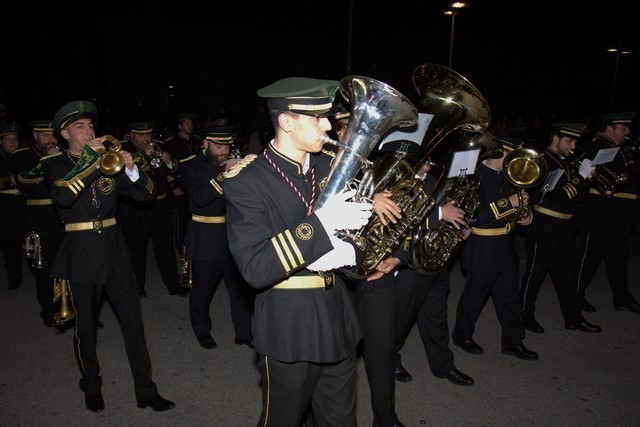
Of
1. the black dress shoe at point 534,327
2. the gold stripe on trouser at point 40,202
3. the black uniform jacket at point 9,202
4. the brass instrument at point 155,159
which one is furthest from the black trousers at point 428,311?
the black uniform jacket at point 9,202

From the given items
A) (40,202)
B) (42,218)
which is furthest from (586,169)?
(40,202)

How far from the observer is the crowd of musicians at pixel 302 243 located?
2.50 meters

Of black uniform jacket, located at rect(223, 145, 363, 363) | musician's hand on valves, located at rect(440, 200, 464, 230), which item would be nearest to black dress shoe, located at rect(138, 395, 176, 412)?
black uniform jacket, located at rect(223, 145, 363, 363)

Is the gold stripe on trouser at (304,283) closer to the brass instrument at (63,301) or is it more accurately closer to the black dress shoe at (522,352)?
the brass instrument at (63,301)

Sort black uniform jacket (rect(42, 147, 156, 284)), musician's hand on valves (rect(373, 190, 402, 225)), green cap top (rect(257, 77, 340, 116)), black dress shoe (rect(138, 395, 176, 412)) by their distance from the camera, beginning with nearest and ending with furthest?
green cap top (rect(257, 77, 340, 116)) → musician's hand on valves (rect(373, 190, 402, 225)) → black uniform jacket (rect(42, 147, 156, 284)) → black dress shoe (rect(138, 395, 176, 412))

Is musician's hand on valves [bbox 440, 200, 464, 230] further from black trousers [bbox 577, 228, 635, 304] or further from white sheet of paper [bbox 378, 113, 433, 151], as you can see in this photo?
black trousers [bbox 577, 228, 635, 304]

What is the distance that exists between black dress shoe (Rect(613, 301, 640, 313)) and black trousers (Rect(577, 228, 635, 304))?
0.15ft

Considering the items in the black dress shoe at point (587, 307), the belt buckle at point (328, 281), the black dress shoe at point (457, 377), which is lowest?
the black dress shoe at point (587, 307)

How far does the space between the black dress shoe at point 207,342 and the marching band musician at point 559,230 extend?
3673 mm

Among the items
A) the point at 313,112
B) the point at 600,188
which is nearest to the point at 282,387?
the point at 313,112

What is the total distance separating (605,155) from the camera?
5559mm

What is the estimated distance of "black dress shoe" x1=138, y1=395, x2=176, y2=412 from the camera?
388cm

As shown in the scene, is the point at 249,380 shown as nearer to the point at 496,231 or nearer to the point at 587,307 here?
the point at 496,231

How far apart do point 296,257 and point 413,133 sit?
1.64 metres
